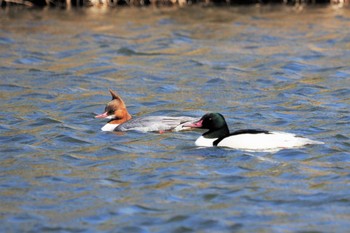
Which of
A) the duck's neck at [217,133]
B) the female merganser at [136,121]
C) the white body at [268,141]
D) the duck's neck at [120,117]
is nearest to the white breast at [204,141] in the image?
the duck's neck at [217,133]

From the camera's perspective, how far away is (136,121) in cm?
1338

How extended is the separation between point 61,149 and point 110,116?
4.92 ft

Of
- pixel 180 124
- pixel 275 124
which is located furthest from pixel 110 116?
pixel 275 124

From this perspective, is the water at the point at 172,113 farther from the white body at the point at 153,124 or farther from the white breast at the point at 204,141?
the white body at the point at 153,124

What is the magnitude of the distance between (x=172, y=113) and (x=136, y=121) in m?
1.48

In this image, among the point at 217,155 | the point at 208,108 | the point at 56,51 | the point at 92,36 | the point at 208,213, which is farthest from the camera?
the point at 92,36

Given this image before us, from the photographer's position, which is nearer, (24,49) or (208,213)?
(208,213)

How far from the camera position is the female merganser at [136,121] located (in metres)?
13.1

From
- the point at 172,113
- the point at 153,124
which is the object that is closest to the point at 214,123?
the point at 153,124

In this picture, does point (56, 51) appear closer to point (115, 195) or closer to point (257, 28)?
point (257, 28)

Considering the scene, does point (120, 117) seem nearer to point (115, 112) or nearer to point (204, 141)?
point (115, 112)

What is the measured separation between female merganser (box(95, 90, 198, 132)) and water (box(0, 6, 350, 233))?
0.87ft

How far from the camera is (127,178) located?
35.3 ft

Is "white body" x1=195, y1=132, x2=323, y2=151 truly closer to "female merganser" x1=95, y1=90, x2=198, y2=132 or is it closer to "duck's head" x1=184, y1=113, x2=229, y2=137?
"duck's head" x1=184, y1=113, x2=229, y2=137
